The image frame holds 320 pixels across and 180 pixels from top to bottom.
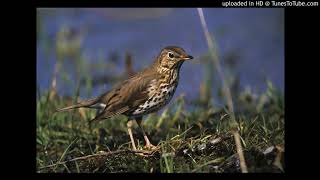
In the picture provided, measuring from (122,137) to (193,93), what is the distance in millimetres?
1240

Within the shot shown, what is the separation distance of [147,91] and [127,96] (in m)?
0.19

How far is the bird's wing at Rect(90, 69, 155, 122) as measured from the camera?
7423 millimetres

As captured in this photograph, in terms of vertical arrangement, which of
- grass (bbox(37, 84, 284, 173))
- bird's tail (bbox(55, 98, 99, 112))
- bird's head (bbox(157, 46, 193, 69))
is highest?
bird's head (bbox(157, 46, 193, 69))

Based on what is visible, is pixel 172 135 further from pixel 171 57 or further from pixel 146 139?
pixel 171 57

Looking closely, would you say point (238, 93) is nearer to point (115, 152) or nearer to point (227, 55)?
point (227, 55)

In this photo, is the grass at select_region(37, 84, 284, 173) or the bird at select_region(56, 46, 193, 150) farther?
the bird at select_region(56, 46, 193, 150)

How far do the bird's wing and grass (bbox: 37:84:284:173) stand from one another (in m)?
0.32

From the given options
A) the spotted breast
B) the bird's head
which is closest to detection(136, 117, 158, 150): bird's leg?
A: the spotted breast

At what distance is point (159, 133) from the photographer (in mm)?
8078

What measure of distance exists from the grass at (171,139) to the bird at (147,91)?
0.27 m

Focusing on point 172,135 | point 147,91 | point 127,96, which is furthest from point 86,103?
point 172,135

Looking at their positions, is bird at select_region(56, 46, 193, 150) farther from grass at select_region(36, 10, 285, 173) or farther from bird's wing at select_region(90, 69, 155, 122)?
grass at select_region(36, 10, 285, 173)

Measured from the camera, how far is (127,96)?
752cm

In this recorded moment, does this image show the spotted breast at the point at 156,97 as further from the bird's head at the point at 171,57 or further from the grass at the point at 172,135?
the grass at the point at 172,135
